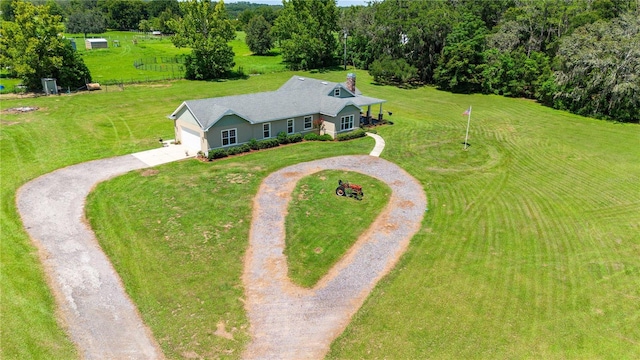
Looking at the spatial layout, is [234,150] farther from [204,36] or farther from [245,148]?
[204,36]

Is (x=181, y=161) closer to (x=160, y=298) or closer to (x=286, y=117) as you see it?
(x=286, y=117)

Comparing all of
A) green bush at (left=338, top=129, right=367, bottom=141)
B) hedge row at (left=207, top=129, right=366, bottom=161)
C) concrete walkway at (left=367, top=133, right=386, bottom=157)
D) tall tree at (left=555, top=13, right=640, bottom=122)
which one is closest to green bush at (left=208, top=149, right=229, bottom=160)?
hedge row at (left=207, top=129, right=366, bottom=161)

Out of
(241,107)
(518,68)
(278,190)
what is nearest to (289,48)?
(518,68)

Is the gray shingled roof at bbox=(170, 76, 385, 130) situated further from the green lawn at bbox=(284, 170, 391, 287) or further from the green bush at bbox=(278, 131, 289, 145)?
the green lawn at bbox=(284, 170, 391, 287)

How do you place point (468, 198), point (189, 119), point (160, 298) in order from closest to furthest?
point (160, 298), point (468, 198), point (189, 119)

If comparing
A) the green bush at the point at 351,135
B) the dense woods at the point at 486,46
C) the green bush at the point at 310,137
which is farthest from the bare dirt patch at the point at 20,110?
the green bush at the point at 351,135

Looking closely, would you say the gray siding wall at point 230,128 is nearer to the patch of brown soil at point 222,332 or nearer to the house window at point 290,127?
the house window at point 290,127
